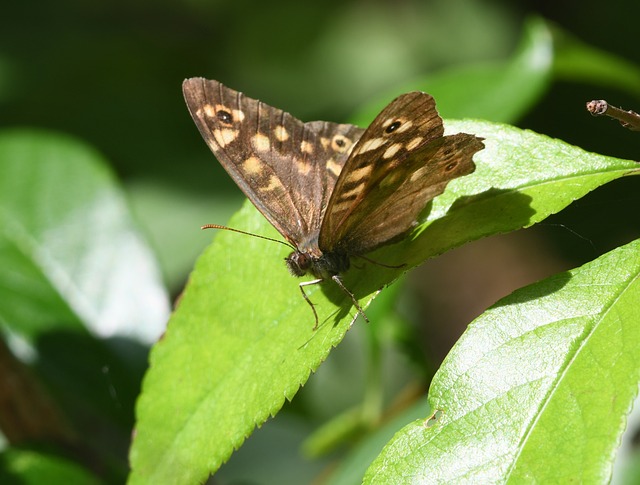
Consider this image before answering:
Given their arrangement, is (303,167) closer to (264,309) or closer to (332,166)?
(332,166)

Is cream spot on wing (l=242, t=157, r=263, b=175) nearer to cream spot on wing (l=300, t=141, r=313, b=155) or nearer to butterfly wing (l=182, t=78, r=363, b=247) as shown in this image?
butterfly wing (l=182, t=78, r=363, b=247)

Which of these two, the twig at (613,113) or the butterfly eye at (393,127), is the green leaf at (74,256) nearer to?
the butterfly eye at (393,127)

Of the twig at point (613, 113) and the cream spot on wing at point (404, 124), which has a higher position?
the twig at point (613, 113)

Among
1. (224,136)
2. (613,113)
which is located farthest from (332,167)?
(613,113)

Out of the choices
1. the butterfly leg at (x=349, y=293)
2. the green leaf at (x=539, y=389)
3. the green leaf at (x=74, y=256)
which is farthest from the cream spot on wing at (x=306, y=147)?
the green leaf at (x=539, y=389)

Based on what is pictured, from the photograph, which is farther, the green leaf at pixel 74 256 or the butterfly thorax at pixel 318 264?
the green leaf at pixel 74 256

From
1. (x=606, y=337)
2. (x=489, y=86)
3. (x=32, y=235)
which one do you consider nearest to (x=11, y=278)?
(x=32, y=235)

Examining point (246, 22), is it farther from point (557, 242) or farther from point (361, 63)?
point (557, 242)
